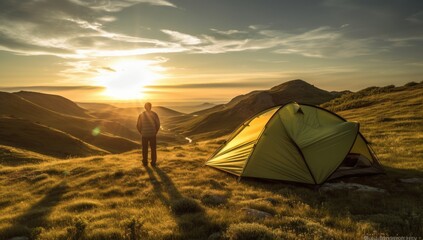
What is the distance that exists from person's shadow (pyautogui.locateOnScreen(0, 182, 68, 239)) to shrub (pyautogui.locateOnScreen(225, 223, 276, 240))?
5.93 metres

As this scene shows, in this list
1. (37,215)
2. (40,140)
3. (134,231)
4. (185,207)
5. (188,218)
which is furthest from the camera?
(40,140)

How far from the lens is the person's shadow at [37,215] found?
884 centimetres

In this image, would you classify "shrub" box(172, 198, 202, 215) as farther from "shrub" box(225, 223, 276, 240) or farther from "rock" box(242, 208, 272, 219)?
"shrub" box(225, 223, 276, 240)

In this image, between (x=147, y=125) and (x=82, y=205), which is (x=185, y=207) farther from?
(x=147, y=125)

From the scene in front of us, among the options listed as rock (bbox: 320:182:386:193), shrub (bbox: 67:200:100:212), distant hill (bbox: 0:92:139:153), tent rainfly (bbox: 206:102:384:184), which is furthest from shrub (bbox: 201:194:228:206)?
distant hill (bbox: 0:92:139:153)

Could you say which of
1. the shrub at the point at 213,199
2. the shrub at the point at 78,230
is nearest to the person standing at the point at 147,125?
the shrub at the point at 213,199

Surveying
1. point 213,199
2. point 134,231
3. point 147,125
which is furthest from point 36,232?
point 147,125

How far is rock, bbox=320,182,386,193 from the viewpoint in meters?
12.9

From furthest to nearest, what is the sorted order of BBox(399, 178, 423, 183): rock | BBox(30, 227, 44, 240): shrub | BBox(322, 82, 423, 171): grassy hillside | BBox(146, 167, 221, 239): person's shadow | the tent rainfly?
BBox(322, 82, 423, 171): grassy hillside
the tent rainfly
BBox(399, 178, 423, 183): rock
BBox(30, 227, 44, 240): shrub
BBox(146, 167, 221, 239): person's shadow

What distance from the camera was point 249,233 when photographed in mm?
7406

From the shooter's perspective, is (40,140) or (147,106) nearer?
(147,106)

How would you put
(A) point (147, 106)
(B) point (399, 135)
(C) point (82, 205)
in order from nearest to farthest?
(C) point (82, 205), (A) point (147, 106), (B) point (399, 135)

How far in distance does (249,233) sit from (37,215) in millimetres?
7961

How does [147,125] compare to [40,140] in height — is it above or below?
above
